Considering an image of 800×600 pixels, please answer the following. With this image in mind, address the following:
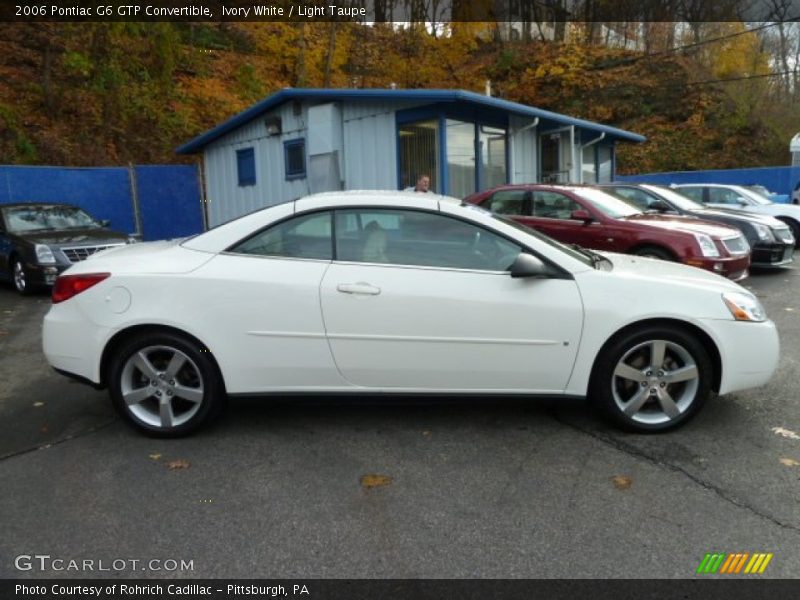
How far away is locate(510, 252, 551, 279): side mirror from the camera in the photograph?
12.3 feet

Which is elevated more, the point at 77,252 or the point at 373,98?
the point at 373,98

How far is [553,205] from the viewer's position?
9.13 metres

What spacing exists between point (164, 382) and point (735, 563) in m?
3.15

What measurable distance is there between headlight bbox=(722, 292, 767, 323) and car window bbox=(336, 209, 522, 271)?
4.22 ft

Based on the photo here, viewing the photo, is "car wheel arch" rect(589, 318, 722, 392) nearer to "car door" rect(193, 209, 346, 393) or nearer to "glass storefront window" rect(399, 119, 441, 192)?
"car door" rect(193, 209, 346, 393)

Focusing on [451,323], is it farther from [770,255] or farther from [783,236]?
[783,236]

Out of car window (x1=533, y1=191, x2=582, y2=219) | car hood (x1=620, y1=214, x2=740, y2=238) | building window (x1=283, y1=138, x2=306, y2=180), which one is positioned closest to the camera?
car hood (x1=620, y1=214, x2=740, y2=238)

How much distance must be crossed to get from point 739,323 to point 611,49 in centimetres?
3639

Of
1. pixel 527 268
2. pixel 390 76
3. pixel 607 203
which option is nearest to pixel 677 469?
pixel 527 268

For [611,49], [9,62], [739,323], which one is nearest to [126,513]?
[739,323]

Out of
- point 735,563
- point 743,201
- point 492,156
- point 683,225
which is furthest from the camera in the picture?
point 743,201

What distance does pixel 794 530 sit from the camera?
2.89 metres

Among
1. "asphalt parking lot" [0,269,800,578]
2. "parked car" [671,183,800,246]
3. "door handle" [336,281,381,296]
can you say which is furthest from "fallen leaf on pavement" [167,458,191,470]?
"parked car" [671,183,800,246]

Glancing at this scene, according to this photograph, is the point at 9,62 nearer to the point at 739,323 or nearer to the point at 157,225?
the point at 157,225
